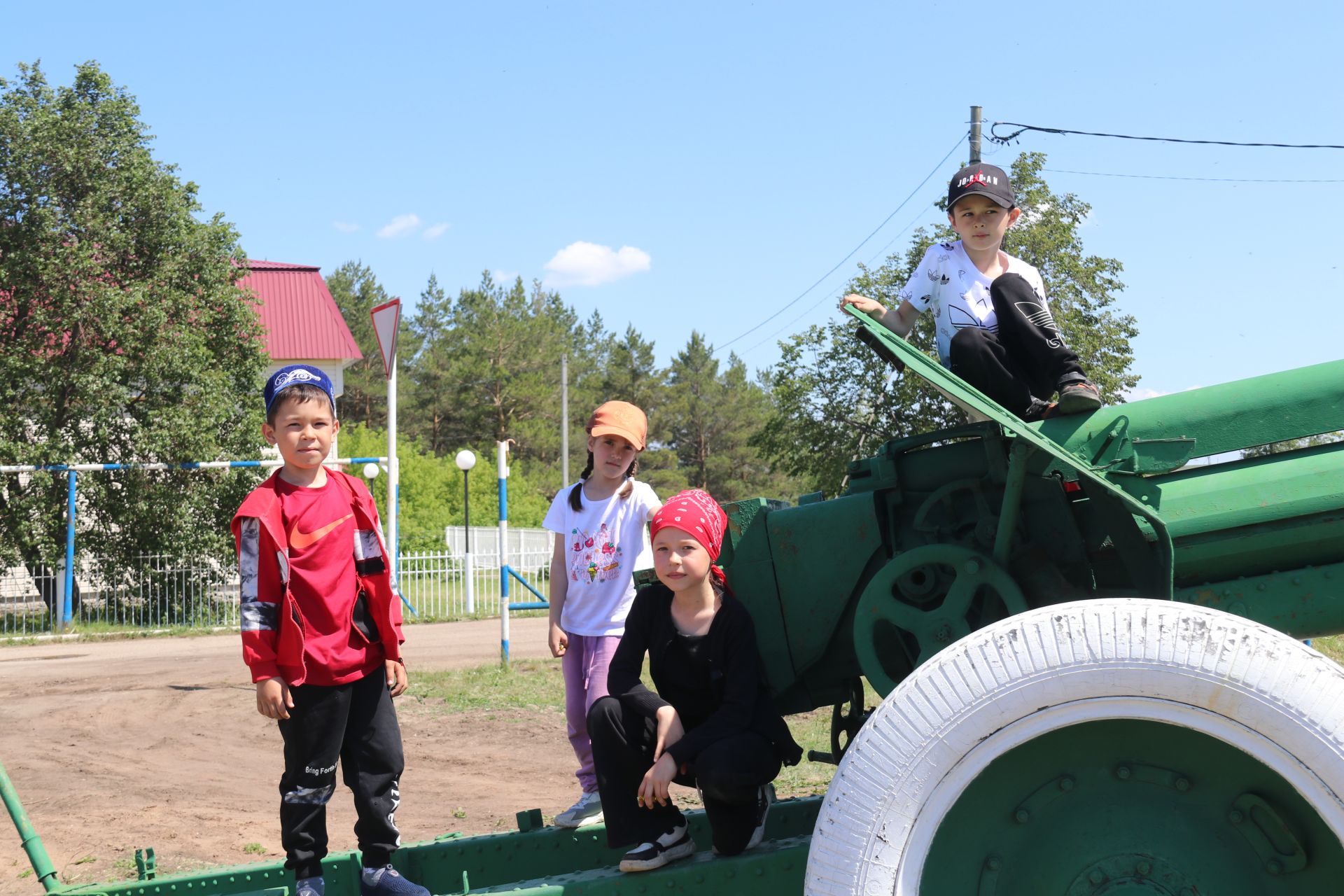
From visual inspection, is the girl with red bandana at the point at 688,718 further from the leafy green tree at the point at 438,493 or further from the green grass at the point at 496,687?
the leafy green tree at the point at 438,493

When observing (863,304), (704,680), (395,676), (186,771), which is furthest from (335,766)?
(186,771)

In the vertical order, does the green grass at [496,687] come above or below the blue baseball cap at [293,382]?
below

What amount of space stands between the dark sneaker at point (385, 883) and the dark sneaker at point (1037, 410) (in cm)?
194

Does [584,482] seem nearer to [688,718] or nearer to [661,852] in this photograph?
[688,718]

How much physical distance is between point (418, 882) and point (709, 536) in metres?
1.29

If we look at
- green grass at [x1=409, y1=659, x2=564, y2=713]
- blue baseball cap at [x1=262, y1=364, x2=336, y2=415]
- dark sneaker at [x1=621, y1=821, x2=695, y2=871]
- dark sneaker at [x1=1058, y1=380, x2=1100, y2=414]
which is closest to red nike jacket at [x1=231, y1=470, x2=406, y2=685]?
blue baseball cap at [x1=262, y1=364, x2=336, y2=415]

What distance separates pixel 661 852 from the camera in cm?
265

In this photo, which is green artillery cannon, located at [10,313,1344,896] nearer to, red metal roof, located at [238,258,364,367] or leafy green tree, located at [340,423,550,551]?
red metal roof, located at [238,258,364,367]

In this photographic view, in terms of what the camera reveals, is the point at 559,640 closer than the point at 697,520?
No

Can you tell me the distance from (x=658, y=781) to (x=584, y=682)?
1.46m

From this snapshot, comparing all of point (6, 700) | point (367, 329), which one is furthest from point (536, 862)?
point (367, 329)

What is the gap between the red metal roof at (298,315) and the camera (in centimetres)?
3023

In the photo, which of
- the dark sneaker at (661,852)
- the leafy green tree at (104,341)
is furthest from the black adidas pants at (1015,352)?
the leafy green tree at (104,341)

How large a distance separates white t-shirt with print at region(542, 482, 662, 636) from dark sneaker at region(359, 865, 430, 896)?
1195 mm
